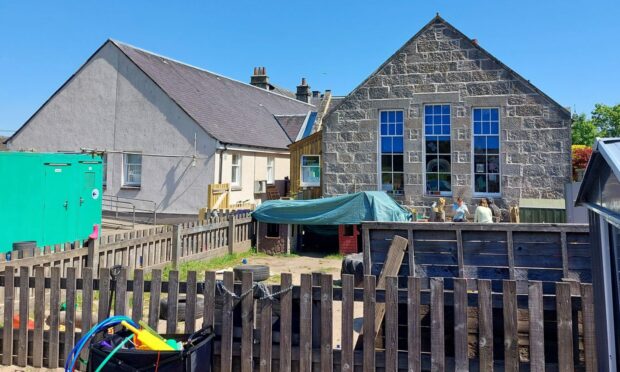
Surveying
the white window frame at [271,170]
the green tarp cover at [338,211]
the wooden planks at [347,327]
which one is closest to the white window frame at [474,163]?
the green tarp cover at [338,211]

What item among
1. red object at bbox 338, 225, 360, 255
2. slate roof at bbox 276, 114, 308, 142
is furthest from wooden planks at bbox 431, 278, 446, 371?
slate roof at bbox 276, 114, 308, 142

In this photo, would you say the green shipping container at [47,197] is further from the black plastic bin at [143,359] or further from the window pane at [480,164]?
the window pane at [480,164]

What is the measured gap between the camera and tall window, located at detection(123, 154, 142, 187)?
21516mm

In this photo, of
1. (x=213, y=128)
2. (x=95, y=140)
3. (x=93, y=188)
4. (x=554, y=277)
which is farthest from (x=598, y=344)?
(x=95, y=140)

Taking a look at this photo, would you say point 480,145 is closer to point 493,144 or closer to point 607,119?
point 493,144

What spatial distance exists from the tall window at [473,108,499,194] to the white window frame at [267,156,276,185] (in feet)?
42.3

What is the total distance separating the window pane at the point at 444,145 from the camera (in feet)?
48.6

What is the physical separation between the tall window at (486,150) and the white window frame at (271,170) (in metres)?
12.9


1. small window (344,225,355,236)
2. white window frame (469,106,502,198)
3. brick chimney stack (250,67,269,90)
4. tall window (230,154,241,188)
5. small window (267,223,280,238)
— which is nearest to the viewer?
small window (344,225,355,236)

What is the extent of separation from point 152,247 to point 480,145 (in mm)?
10213

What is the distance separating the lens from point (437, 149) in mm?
14969

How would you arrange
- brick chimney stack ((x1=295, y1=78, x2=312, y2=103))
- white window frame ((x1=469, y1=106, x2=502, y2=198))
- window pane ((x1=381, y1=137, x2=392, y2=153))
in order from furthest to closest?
brick chimney stack ((x1=295, y1=78, x2=312, y2=103)) → window pane ((x1=381, y1=137, x2=392, y2=153)) → white window frame ((x1=469, y1=106, x2=502, y2=198))

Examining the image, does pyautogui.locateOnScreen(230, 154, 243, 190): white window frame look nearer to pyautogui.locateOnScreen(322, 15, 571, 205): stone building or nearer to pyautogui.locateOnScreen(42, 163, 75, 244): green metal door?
pyautogui.locateOnScreen(322, 15, 571, 205): stone building

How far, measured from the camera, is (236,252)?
1347cm
